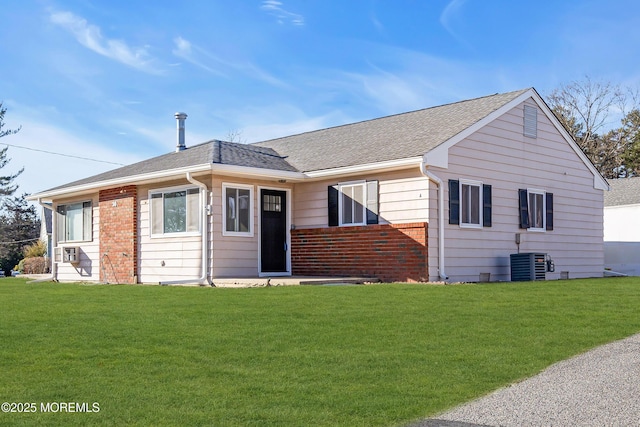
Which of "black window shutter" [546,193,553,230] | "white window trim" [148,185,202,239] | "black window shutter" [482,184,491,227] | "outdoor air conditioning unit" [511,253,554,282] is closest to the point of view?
"white window trim" [148,185,202,239]

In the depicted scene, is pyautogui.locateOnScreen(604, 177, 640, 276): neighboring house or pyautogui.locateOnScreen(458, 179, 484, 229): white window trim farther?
pyautogui.locateOnScreen(604, 177, 640, 276): neighboring house

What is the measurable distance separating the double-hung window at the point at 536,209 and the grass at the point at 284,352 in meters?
6.77

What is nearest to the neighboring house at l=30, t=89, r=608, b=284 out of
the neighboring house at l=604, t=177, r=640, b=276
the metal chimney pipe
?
the metal chimney pipe

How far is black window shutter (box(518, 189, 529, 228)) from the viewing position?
55.8 ft

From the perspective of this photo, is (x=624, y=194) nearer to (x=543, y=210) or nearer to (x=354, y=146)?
(x=543, y=210)

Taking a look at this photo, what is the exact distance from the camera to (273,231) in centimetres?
1675

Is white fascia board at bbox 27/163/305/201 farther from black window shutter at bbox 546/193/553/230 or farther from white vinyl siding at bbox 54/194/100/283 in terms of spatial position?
black window shutter at bbox 546/193/553/230

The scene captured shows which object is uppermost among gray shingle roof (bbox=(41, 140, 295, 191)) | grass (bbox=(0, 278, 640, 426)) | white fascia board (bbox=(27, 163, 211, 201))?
gray shingle roof (bbox=(41, 140, 295, 191))

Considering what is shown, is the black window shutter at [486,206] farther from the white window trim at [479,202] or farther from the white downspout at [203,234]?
the white downspout at [203,234]

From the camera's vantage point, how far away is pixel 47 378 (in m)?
5.38

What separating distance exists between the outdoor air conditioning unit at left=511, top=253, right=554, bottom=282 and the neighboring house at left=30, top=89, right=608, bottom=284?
29cm

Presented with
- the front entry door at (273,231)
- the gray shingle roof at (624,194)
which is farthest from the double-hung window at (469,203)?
the gray shingle roof at (624,194)

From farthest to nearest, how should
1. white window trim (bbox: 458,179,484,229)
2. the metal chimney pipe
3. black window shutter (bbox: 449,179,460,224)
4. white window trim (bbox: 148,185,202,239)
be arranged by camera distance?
the metal chimney pipe → white window trim (bbox: 148,185,202,239) → white window trim (bbox: 458,179,484,229) → black window shutter (bbox: 449,179,460,224)

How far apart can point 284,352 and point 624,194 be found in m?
27.0
